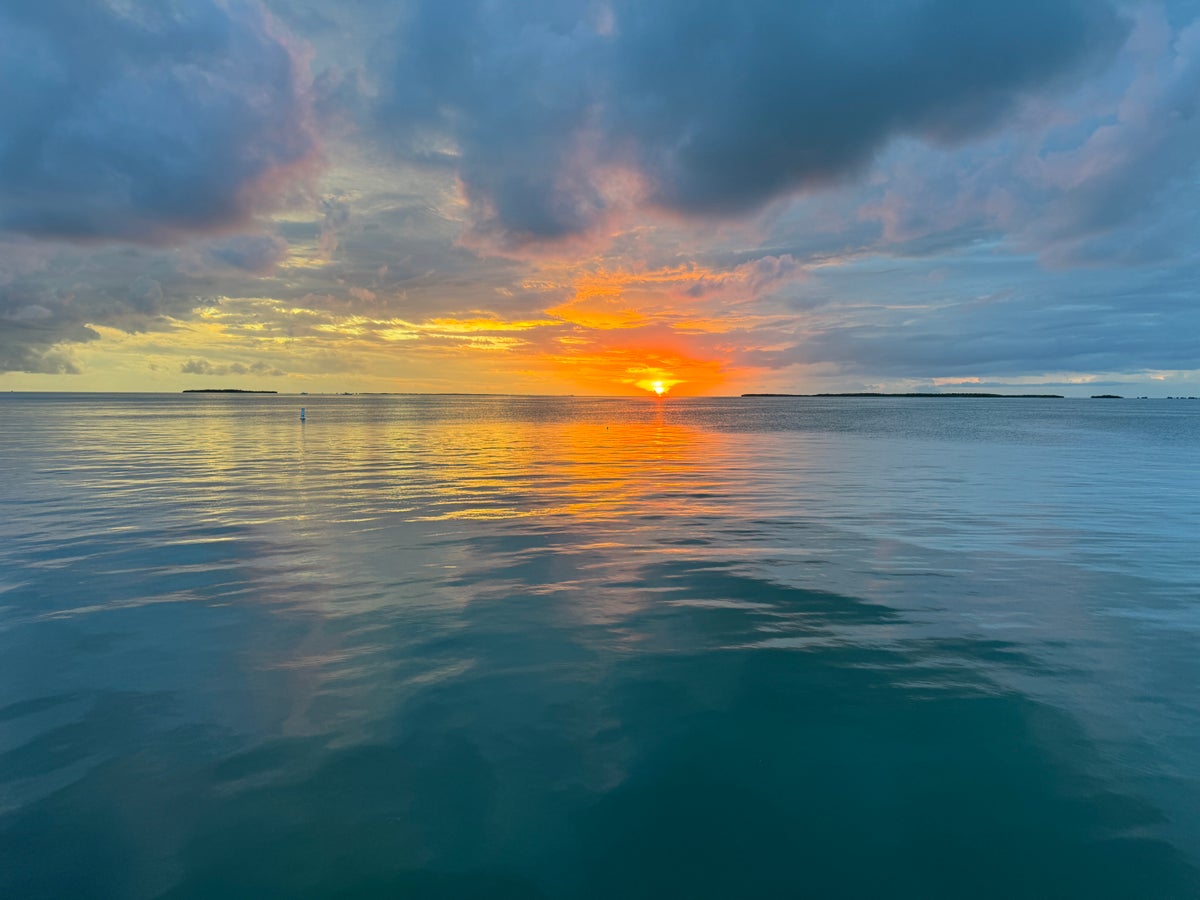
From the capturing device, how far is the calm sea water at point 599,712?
22.5ft

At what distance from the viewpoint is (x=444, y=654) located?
1193 cm

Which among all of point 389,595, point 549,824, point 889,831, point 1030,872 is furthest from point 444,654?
point 1030,872

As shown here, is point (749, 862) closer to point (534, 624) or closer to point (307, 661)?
point (534, 624)

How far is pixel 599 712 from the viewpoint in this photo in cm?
984

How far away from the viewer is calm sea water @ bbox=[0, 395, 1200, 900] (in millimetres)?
6855

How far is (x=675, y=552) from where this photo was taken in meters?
19.9

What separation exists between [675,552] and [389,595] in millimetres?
8927

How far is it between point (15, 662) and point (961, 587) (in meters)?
20.9

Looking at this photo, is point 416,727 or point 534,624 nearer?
point 416,727

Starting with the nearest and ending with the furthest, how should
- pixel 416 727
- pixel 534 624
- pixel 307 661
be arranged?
pixel 416 727 < pixel 307 661 < pixel 534 624

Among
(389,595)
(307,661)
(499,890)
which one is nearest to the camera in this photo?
(499,890)

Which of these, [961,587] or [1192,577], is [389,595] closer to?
[961,587]

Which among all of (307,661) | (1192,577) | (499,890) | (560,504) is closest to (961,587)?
(1192,577)

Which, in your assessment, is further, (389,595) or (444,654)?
(389,595)
